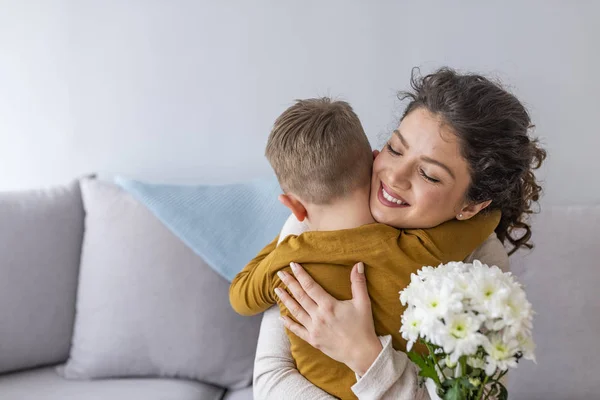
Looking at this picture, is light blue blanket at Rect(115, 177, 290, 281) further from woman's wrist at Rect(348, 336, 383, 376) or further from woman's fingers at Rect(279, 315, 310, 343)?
woman's wrist at Rect(348, 336, 383, 376)

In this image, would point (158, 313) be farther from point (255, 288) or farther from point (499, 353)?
point (499, 353)

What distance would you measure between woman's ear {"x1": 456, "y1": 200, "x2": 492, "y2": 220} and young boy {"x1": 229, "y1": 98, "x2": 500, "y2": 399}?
0.06 ft

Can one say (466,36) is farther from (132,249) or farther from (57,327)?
(57,327)

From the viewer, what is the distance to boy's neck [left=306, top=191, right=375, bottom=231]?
1451mm

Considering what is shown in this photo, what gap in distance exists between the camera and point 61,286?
206 cm

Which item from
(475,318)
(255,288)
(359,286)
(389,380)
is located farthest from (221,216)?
(475,318)

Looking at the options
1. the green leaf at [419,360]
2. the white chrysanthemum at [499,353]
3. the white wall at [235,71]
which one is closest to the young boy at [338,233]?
the green leaf at [419,360]

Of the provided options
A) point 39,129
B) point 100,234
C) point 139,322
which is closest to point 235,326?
point 139,322

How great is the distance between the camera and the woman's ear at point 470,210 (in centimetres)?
150

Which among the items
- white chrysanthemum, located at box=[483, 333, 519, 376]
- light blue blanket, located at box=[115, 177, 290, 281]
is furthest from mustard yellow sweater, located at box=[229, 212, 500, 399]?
light blue blanket, located at box=[115, 177, 290, 281]

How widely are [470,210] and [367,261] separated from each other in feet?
0.99

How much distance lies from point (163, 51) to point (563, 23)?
4.47 ft

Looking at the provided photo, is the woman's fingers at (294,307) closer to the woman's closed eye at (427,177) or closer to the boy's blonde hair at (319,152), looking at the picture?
the boy's blonde hair at (319,152)

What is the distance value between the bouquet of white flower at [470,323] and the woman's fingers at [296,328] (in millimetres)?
342
